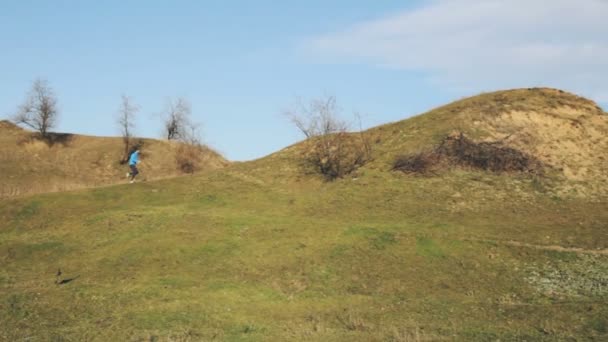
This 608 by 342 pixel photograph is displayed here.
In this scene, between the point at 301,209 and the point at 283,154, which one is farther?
the point at 283,154

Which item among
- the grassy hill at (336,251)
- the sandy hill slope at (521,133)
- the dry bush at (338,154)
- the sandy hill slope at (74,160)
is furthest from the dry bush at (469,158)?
the sandy hill slope at (74,160)

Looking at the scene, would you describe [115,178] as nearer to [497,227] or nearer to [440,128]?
[440,128]

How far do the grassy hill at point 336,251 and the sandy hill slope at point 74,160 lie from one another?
26134 mm

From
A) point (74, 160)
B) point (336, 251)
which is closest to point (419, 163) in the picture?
point (336, 251)

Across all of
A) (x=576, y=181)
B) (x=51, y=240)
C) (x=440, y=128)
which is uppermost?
(x=440, y=128)

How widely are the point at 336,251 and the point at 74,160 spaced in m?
47.5

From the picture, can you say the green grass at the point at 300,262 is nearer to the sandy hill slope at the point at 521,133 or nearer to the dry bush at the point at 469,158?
the dry bush at the point at 469,158

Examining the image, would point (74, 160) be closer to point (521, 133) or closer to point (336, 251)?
point (336, 251)

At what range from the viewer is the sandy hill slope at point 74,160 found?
2275 inches

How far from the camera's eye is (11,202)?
32000 mm

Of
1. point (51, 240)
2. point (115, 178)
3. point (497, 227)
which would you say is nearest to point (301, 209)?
point (497, 227)

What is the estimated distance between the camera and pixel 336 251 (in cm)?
2477

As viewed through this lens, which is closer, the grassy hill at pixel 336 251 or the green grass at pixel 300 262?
the green grass at pixel 300 262

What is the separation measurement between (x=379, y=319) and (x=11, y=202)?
79.0ft
